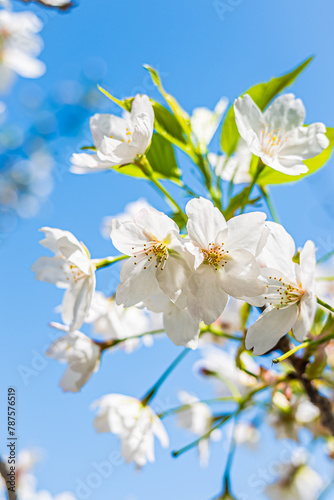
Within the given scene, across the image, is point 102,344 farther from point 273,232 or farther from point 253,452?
point 253,452

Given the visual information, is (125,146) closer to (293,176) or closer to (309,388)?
(293,176)

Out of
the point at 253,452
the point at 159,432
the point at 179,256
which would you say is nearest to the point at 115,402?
the point at 159,432

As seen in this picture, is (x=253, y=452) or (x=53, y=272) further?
(x=253, y=452)

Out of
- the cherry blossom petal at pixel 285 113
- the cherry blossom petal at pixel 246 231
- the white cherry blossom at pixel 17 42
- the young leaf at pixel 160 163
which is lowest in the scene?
the cherry blossom petal at pixel 246 231

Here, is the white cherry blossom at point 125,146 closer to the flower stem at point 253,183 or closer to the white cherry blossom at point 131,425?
the flower stem at point 253,183

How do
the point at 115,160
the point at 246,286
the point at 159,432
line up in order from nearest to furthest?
1. the point at 246,286
2. the point at 115,160
3. the point at 159,432

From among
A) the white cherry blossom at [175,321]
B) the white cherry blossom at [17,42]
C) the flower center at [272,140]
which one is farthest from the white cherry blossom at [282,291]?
the white cherry blossom at [17,42]

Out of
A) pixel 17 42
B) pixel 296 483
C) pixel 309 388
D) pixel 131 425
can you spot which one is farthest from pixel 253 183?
pixel 17 42
